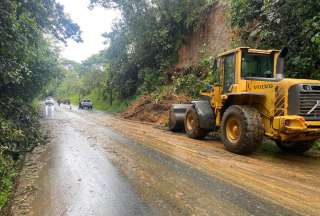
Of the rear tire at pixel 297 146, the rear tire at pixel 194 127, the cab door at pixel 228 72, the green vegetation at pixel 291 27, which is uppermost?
the green vegetation at pixel 291 27

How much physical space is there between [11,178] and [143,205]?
3.22 meters

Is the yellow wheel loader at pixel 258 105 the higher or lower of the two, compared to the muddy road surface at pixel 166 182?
higher

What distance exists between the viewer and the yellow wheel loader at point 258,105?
25.3 ft

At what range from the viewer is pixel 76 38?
13.1m

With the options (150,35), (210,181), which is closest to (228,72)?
(210,181)

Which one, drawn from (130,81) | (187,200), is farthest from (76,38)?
(130,81)

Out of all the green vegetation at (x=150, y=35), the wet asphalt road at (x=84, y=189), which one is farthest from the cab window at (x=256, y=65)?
the green vegetation at (x=150, y=35)

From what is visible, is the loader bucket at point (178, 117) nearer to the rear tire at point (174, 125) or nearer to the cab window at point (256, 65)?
the rear tire at point (174, 125)

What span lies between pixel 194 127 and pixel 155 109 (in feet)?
30.2

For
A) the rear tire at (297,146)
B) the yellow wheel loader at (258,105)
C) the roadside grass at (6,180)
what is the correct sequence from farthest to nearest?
the rear tire at (297,146) < the yellow wheel loader at (258,105) < the roadside grass at (6,180)

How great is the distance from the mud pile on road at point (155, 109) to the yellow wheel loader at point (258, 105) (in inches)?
295

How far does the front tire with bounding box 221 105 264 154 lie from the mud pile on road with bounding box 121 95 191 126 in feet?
28.4

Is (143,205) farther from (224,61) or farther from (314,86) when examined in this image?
(224,61)

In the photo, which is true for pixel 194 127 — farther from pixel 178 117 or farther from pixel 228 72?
pixel 228 72
